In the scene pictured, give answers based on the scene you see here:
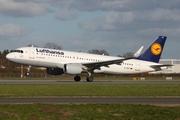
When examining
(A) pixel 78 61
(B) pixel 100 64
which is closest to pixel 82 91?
(B) pixel 100 64

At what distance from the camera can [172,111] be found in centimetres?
1884

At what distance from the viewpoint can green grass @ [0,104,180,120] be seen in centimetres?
1742

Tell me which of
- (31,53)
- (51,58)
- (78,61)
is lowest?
(78,61)

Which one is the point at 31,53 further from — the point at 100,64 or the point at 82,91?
the point at 82,91

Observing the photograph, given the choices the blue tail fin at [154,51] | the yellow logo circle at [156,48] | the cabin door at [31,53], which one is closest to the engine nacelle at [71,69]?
the cabin door at [31,53]

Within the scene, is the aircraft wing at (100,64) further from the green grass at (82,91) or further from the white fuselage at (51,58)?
the green grass at (82,91)

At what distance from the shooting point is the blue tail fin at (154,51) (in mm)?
61594

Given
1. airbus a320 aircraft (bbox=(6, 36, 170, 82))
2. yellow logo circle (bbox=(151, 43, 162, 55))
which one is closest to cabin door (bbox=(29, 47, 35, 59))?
airbus a320 aircraft (bbox=(6, 36, 170, 82))

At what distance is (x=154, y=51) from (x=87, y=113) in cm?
4456

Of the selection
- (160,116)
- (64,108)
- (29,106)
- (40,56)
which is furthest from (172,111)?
(40,56)

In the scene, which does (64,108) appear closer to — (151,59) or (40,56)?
(40,56)

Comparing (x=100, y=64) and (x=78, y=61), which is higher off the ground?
(x=78, y=61)

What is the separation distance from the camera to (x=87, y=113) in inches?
727

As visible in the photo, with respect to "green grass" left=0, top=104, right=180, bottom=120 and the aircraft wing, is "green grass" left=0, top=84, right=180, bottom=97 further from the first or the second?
the aircraft wing
